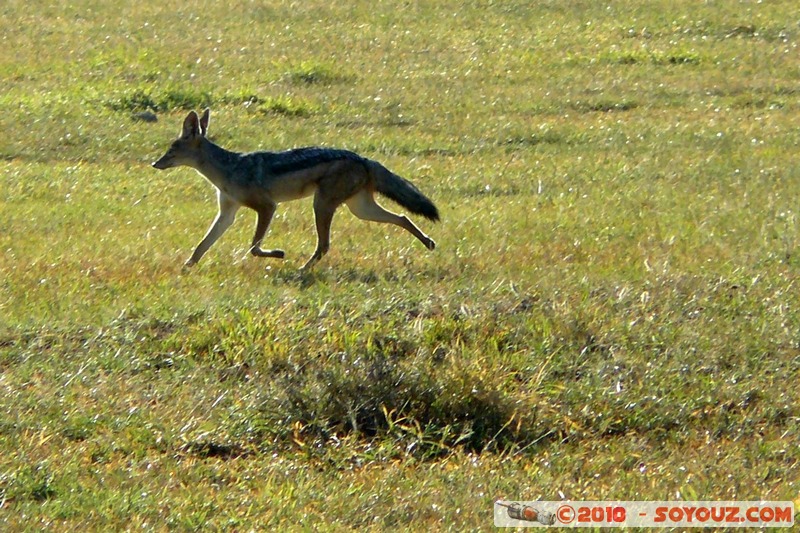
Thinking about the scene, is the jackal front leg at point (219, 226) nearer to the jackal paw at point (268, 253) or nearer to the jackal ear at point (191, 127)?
the jackal paw at point (268, 253)

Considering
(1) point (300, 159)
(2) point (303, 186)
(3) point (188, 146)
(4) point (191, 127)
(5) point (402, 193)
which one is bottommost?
(5) point (402, 193)

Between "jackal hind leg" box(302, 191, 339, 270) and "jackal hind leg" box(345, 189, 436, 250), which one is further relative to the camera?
"jackal hind leg" box(345, 189, 436, 250)

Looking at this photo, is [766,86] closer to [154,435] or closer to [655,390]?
[655,390]

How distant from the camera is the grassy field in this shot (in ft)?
18.6

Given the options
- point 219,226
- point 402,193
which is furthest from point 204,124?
point 402,193

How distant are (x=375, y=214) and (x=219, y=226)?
119cm

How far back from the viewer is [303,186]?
32.1 feet

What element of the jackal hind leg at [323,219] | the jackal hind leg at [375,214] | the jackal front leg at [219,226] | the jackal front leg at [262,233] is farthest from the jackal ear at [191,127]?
the jackal hind leg at [375,214]

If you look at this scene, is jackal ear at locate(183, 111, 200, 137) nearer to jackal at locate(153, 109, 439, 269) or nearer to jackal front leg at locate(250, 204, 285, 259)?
jackal at locate(153, 109, 439, 269)

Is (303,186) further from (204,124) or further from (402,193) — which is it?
(204,124)

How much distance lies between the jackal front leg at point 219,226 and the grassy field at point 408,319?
0.63 feet

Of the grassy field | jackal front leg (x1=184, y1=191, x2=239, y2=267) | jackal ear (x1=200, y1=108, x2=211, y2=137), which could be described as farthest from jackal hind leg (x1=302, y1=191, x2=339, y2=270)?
jackal ear (x1=200, y1=108, x2=211, y2=137)

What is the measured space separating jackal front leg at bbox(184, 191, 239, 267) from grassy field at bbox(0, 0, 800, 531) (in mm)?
192

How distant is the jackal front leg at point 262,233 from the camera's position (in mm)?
9570
